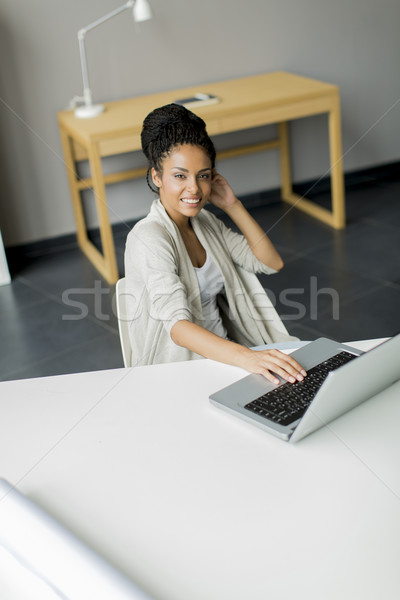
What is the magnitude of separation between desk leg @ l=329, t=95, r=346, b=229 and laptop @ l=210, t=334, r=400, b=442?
7.82ft

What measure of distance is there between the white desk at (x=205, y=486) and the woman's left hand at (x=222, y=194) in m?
0.61

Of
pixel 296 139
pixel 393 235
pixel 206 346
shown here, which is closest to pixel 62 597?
pixel 206 346

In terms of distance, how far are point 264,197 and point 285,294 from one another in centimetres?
129

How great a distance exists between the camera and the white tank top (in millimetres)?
1676

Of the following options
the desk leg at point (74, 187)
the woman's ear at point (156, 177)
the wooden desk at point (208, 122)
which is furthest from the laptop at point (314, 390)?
the desk leg at point (74, 187)

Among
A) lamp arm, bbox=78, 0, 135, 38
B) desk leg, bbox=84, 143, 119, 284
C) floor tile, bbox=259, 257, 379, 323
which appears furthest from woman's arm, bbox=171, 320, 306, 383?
lamp arm, bbox=78, 0, 135, 38

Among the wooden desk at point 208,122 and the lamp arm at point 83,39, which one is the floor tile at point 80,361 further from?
the lamp arm at point 83,39

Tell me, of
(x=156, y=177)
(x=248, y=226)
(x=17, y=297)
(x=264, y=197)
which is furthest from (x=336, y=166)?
(x=156, y=177)

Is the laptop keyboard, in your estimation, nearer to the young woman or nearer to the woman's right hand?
the woman's right hand

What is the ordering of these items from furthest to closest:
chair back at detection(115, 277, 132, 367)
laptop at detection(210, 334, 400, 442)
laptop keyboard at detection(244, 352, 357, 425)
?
chair back at detection(115, 277, 132, 367), laptop keyboard at detection(244, 352, 357, 425), laptop at detection(210, 334, 400, 442)

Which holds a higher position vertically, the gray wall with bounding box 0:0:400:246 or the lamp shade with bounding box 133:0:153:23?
the lamp shade with bounding box 133:0:153:23

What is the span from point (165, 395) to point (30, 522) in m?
0.37

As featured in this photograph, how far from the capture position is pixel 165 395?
121cm

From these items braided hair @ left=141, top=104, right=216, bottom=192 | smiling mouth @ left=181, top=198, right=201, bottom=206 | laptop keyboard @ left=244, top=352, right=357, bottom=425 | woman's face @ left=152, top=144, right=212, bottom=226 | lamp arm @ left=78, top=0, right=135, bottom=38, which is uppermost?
lamp arm @ left=78, top=0, right=135, bottom=38
